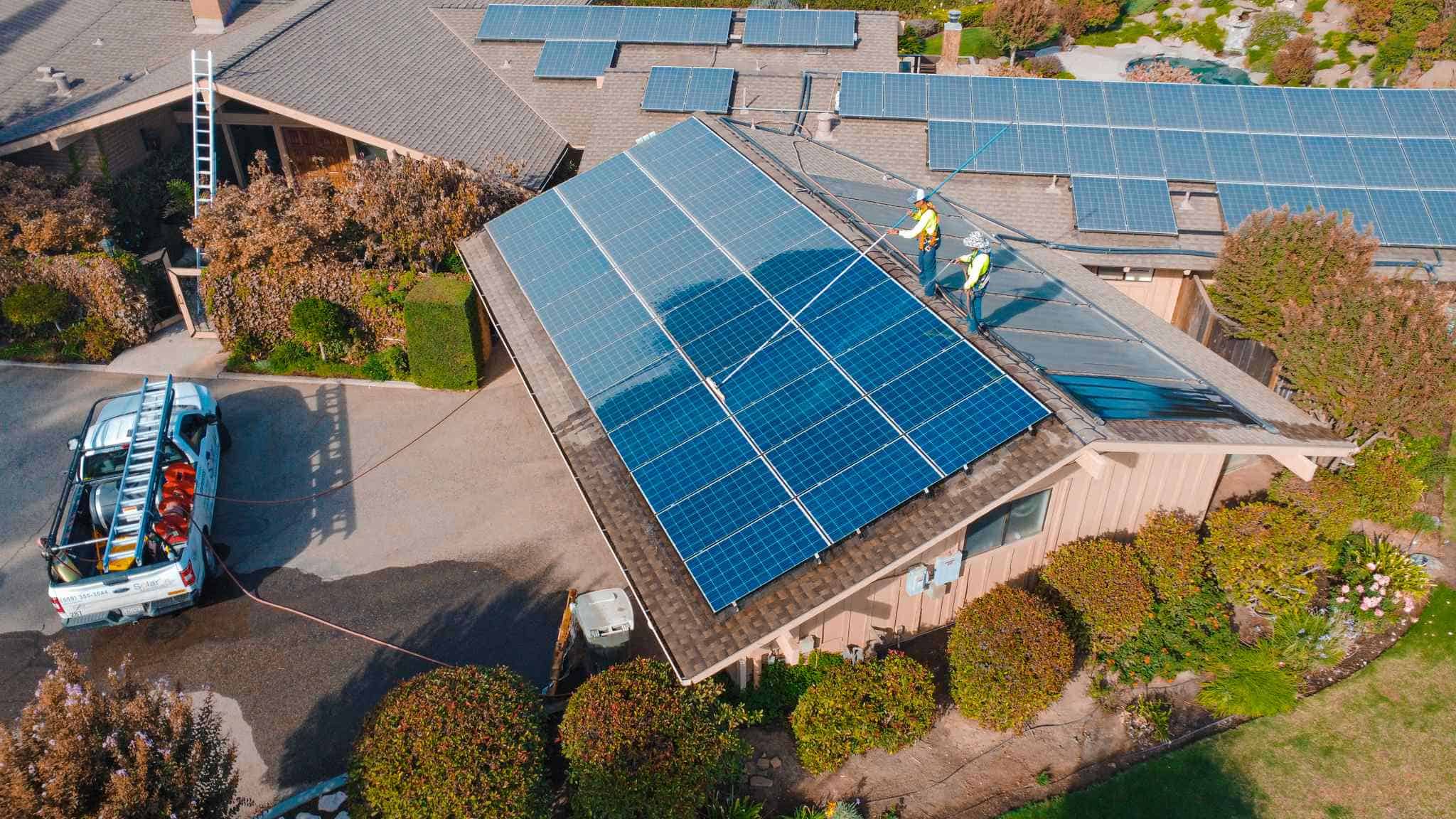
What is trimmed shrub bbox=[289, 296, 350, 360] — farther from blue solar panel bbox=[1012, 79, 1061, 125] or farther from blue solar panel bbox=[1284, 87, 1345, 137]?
blue solar panel bbox=[1284, 87, 1345, 137]

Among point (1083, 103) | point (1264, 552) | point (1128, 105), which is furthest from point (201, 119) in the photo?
point (1264, 552)

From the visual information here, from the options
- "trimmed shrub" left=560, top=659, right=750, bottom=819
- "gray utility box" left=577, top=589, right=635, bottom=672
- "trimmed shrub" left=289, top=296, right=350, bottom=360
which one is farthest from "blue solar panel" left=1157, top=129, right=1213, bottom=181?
"trimmed shrub" left=289, top=296, right=350, bottom=360

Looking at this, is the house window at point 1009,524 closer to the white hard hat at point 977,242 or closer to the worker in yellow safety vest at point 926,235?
the worker in yellow safety vest at point 926,235

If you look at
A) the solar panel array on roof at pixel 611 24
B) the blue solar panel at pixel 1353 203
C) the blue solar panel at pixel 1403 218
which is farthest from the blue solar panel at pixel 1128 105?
the solar panel array on roof at pixel 611 24

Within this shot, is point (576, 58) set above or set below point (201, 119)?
above

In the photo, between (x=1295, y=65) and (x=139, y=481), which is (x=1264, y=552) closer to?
(x=139, y=481)

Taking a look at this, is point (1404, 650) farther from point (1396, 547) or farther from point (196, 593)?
point (196, 593)
